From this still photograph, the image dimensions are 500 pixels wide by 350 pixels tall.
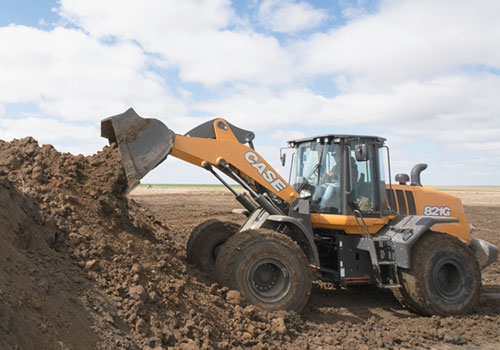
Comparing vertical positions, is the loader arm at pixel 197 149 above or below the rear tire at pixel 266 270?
above

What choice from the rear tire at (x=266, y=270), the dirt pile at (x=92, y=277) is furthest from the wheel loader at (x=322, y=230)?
the dirt pile at (x=92, y=277)

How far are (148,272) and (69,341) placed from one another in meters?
1.55

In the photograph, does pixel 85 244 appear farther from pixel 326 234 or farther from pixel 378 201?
pixel 378 201

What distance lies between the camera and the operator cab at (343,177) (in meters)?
7.16

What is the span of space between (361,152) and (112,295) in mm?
4002

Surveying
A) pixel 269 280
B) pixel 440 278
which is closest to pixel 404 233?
pixel 440 278

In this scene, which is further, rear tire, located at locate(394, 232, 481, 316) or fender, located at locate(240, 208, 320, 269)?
rear tire, located at locate(394, 232, 481, 316)

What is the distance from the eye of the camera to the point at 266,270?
6414mm

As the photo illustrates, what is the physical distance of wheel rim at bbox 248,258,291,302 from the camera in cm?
626

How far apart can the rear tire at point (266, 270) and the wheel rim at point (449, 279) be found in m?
2.31

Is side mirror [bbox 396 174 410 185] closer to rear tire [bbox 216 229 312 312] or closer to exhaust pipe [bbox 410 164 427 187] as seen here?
exhaust pipe [bbox 410 164 427 187]

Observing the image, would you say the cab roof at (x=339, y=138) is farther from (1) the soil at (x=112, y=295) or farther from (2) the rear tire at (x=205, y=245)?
(1) the soil at (x=112, y=295)

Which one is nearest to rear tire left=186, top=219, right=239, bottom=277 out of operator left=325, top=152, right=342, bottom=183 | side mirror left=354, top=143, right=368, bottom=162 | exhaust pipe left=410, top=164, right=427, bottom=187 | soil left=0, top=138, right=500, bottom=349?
soil left=0, top=138, right=500, bottom=349

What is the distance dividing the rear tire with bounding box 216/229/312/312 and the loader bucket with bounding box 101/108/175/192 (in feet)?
5.24
